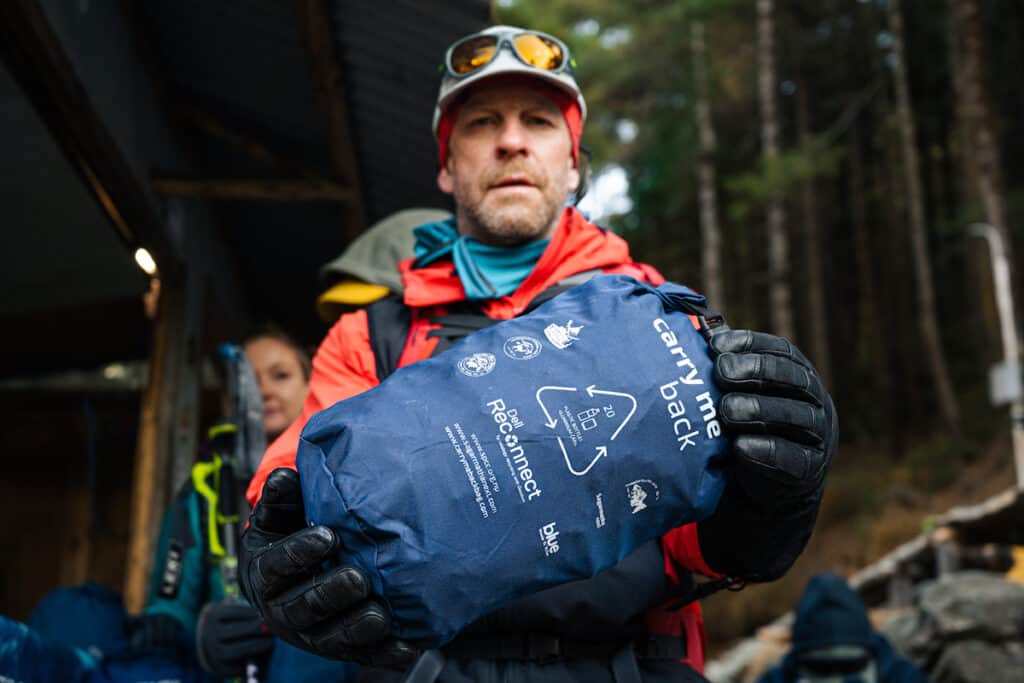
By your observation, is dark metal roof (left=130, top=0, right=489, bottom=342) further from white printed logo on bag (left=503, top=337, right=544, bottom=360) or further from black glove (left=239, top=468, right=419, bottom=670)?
black glove (left=239, top=468, right=419, bottom=670)

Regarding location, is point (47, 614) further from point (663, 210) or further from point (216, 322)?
point (663, 210)

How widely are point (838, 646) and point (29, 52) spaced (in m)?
5.87

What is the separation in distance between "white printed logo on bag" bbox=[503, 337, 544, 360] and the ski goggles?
1002 mm

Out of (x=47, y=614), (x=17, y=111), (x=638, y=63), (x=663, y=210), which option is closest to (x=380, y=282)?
(x=47, y=614)

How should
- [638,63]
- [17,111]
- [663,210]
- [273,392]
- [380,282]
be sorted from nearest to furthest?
[380,282] < [273,392] < [17,111] < [638,63] < [663,210]

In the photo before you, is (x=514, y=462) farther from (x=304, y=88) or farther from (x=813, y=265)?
(x=813, y=265)

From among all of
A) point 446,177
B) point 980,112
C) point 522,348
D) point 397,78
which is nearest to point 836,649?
point 397,78

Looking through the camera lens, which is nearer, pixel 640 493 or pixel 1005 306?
pixel 640 493

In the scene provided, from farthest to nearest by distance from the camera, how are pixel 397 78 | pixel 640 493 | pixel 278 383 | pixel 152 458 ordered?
pixel 152 458
pixel 397 78
pixel 278 383
pixel 640 493

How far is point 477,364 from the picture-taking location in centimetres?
Answer: 175

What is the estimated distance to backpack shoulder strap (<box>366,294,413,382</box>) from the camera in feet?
7.38

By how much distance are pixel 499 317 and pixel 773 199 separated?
53.5 feet

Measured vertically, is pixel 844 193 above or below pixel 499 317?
above

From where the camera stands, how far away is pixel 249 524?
71.6 inches
